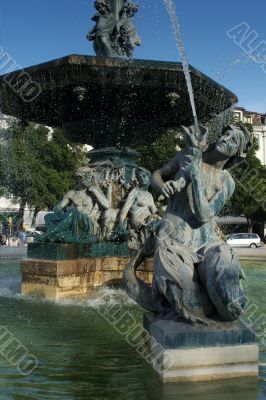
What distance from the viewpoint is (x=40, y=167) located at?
39344 millimetres

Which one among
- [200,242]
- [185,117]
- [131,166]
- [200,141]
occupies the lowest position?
[200,242]

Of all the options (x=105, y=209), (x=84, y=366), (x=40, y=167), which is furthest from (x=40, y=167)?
(x=84, y=366)

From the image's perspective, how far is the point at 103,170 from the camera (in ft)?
33.6

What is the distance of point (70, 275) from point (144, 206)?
2042 millimetres

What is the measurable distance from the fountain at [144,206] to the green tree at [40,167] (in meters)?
26.7

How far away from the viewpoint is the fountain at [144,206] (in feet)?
13.1

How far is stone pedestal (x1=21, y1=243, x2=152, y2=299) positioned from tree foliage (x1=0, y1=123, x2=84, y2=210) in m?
29.3

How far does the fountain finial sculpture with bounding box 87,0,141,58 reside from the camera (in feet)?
36.1

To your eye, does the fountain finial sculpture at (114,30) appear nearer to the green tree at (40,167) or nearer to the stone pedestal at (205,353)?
the stone pedestal at (205,353)

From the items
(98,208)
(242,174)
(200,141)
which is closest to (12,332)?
(200,141)

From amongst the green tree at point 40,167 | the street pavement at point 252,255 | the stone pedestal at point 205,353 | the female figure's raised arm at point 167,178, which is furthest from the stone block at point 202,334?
the green tree at point 40,167

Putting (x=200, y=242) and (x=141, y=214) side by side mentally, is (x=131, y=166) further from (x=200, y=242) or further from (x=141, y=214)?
(x=200, y=242)

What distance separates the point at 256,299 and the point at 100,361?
15.9ft

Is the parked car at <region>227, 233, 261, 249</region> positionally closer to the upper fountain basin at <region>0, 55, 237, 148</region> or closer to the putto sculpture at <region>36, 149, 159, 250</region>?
the upper fountain basin at <region>0, 55, 237, 148</region>
